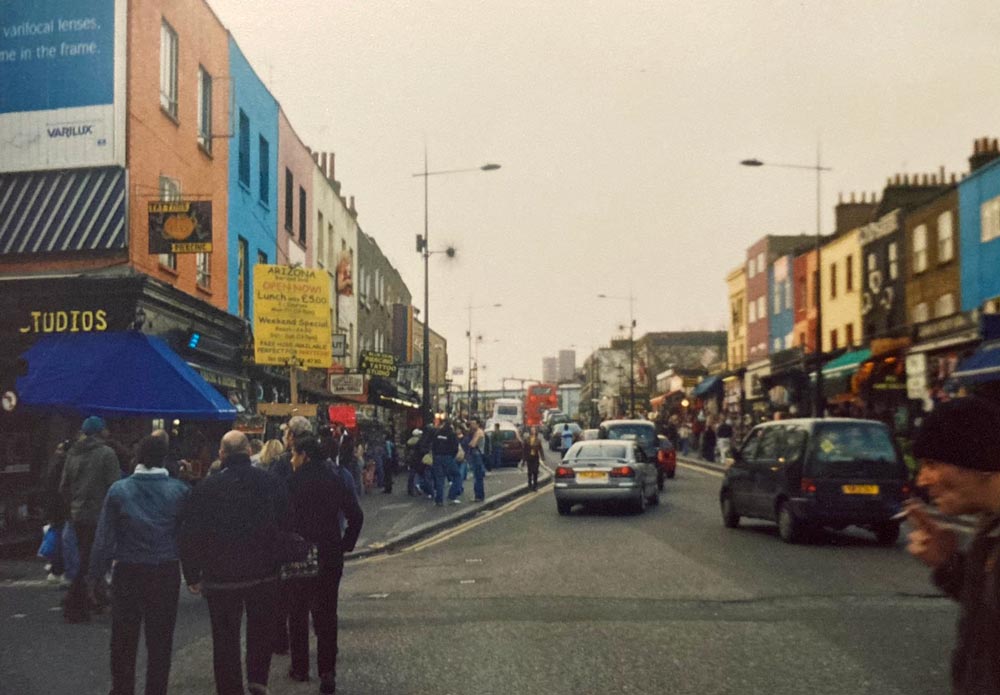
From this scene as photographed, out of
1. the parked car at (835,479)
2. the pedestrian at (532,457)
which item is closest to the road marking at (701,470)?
the pedestrian at (532,457)

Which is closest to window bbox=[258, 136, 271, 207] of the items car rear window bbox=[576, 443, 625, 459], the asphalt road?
car rear window bbox=[576, 443, 625, 459]

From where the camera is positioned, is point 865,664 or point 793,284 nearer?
point 865,664

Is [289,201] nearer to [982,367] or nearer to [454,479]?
[454,479]

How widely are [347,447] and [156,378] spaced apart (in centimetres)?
362

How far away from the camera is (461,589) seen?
1241cm

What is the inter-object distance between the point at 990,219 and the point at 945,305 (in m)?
4.03

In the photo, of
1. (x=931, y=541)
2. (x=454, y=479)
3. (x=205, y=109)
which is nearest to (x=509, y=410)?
(x=454, y=479)

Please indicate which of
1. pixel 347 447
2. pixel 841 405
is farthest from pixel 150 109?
pixel 841 405

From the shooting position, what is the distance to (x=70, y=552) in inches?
474

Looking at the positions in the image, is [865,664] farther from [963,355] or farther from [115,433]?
[963,355]

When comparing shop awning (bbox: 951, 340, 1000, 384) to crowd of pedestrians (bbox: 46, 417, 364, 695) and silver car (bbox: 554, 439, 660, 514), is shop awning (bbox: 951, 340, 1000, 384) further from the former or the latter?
crowd of pedestrians (bbox: 46, 417, 364, 695)

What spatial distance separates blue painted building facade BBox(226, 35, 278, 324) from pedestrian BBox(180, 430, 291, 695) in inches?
769

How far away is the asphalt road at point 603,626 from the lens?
26.0 feet

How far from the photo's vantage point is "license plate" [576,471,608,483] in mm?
22297
